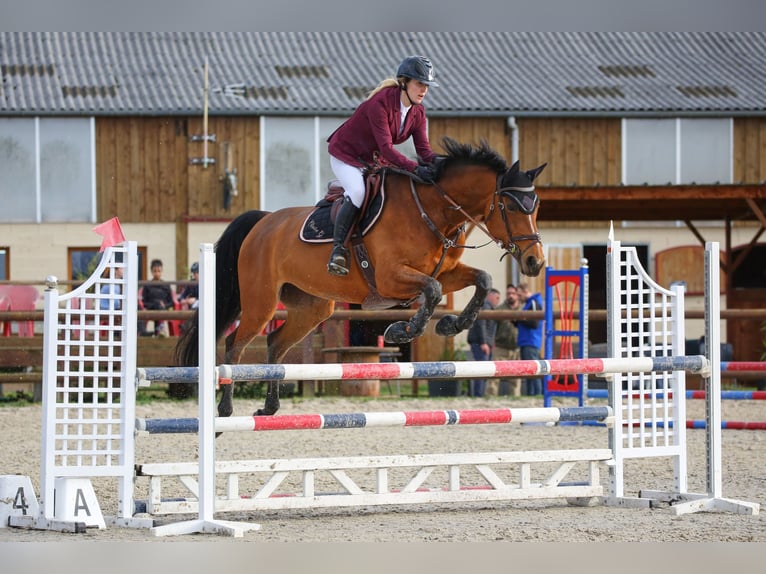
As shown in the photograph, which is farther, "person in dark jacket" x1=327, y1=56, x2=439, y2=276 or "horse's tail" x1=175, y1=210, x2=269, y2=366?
"horse's tail" x1=175, y1=210, x2=269, y2=366

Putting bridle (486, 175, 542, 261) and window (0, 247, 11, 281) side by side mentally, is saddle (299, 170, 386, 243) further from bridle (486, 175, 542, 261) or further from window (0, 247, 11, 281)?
window (0, 247, 11, 281)

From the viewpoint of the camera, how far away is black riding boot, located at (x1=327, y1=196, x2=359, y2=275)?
580cm

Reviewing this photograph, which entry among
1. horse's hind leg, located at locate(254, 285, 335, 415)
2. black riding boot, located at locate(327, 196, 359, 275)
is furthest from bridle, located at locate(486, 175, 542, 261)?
horse's hind leg, located at locate(254, 285, 335, 415)

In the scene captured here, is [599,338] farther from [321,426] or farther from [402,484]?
[321,426]

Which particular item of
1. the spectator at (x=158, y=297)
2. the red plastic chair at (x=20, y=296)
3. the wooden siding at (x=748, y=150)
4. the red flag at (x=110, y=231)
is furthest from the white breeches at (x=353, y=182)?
the wooden siding at (x=748, y=150)

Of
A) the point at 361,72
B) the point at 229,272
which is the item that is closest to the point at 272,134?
the point at 361,72

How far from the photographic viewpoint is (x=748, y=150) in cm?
2006

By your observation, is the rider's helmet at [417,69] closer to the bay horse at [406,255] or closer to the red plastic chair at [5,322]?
the bay horse at [406,255]

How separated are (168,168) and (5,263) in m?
3.09

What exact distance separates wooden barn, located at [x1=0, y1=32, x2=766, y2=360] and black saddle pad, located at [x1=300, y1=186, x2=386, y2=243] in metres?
11.2

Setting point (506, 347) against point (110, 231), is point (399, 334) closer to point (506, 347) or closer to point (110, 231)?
point (110, 231)

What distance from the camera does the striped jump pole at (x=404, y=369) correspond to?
4.68m

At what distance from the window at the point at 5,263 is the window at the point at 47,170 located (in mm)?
515

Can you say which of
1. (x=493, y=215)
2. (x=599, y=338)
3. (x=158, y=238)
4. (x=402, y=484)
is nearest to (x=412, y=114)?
(x=493, y=215)
